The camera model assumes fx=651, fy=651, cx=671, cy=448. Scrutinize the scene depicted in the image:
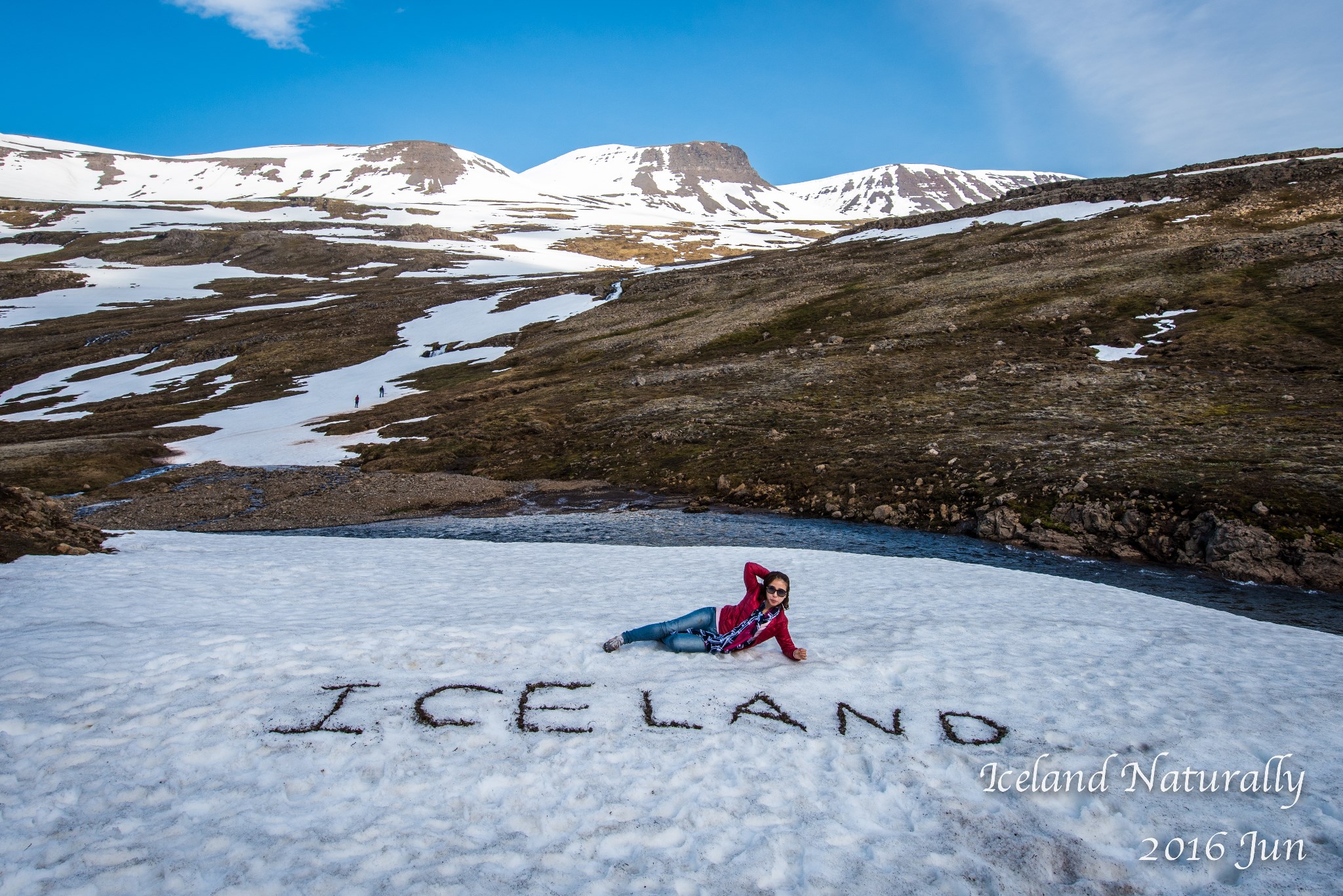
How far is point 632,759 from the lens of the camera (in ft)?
31.6

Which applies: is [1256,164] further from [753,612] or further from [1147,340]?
[753,612]

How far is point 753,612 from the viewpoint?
13000mm

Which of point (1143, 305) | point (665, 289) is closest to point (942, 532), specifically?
point (1143, 305)

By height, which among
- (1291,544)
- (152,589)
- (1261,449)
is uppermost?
(1261,449)

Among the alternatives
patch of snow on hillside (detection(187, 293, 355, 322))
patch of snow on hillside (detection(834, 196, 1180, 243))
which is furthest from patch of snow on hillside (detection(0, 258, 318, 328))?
patch of snow on hillside (detection(834, 196, 1180, 243))

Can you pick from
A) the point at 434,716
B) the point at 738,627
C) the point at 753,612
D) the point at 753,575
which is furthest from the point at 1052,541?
the point at 434,716

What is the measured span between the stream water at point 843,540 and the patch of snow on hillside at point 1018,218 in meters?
93.7

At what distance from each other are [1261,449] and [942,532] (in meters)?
14.9

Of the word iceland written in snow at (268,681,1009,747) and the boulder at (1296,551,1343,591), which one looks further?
the boulder at (1296,551,1343,591)

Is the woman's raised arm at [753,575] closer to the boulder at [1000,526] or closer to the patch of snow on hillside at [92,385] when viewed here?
the boulder at [1000,526]

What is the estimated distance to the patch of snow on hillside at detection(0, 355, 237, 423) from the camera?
276ft

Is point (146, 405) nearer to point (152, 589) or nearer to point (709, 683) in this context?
point (152, 589)

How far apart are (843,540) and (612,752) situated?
22.4 metres

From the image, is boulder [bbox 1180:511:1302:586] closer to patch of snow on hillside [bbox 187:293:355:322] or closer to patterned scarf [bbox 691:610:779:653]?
patterned scarf [bbox 691:610:779:653]
